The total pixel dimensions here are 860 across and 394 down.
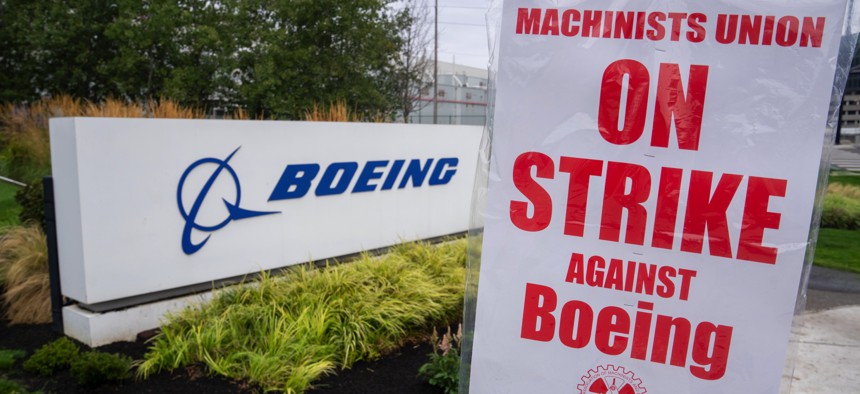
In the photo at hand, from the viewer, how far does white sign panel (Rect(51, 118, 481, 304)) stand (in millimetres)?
4988

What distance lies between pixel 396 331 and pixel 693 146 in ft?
11.2

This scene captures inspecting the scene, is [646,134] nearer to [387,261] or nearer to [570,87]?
[570,87]

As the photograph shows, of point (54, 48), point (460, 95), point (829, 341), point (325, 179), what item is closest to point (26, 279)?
point (325, 179)

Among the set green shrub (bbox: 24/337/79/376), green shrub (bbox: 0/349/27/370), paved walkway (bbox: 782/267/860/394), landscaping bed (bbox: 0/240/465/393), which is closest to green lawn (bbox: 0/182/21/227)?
landscaping bed (bbox: 0/240/465/393)

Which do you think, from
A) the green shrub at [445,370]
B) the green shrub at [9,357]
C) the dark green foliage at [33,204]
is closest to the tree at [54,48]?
the dark green foliage at [33,204]

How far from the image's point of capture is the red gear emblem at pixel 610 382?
2119 mm

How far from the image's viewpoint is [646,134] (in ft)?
6.64

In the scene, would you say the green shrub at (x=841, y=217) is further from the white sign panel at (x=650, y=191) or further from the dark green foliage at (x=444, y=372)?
the white sign panel at (x=650, y=191)

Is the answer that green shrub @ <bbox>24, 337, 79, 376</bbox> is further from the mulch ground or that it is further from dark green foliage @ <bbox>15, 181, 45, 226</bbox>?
dark green foliage @ <bbox>15, 181, 45, 226</bbox>

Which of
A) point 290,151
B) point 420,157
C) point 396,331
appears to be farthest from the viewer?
point 420,157

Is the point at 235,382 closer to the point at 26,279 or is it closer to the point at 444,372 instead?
the point at 444,372

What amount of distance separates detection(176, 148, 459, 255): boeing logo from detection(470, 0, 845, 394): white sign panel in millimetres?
4123

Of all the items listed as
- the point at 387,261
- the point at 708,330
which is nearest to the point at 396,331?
the point at 387,261

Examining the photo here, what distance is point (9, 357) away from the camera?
4590mm
